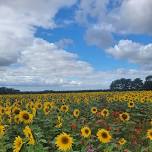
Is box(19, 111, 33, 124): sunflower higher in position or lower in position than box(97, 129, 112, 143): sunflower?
higher

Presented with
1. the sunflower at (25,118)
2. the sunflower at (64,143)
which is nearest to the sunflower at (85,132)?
the sunflower at (25,118)

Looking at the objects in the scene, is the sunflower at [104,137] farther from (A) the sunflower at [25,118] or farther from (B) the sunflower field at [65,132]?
(A) the sunflower at [25,118]

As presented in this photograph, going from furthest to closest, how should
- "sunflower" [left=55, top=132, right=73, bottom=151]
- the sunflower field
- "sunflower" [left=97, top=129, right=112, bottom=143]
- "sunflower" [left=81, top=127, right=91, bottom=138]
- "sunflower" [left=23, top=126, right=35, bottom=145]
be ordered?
"sunflower" [left=81, top=127, right=91, bottom=138] → "sunflower" [left=97, top=129, right=112, bottom=143] → the sunflower field → "sunflower" [left=55, top=132, right=73, bottom=151] → "sunflower" [left=23, top=126, right=35, bottom=145]

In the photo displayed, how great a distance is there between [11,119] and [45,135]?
895 mm

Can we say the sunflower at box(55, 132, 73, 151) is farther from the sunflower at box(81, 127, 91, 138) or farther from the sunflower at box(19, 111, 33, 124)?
the sunflower at box(19, 111, 33, 124)

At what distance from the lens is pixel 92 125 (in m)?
14.2

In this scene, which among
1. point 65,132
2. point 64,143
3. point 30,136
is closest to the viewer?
point 30,136

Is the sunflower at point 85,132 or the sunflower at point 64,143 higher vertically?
the sunflower at point 85,132

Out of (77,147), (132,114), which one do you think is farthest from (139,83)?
(77,147)

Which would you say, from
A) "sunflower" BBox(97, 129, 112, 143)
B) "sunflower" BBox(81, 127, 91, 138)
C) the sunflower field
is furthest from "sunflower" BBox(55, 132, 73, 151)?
"sunflower" BBox(81, 127, 91, 138)

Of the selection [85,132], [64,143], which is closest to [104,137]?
[85,132]

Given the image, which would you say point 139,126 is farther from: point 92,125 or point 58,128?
point 58,128

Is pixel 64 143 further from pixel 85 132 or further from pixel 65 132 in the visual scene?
pixel 65 132

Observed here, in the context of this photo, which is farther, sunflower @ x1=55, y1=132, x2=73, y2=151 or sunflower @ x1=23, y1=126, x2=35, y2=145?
sunflower @ x1=55, y1=132, x2=73, y2=151
